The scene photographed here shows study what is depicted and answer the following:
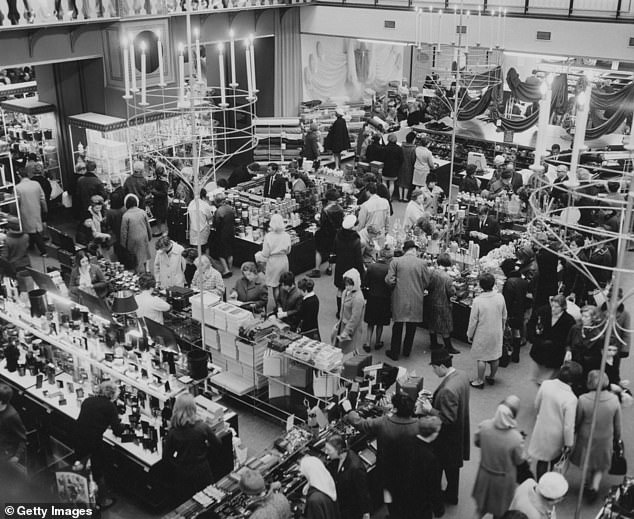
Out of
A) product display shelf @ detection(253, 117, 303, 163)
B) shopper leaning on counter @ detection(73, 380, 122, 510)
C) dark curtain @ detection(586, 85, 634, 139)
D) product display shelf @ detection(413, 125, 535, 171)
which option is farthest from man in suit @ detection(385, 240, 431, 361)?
product display shelf @ detection(253, 117, 303, 163)

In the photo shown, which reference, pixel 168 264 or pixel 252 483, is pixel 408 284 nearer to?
pixel 168 264

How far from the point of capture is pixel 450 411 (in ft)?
19.6

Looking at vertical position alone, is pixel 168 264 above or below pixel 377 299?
above

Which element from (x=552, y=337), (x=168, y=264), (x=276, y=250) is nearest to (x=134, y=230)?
(x=168, y=264)

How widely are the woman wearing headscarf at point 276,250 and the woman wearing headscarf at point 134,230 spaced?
1861 mm

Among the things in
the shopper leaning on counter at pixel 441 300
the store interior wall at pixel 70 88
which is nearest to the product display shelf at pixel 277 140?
the store interior wall at pixel 70 88

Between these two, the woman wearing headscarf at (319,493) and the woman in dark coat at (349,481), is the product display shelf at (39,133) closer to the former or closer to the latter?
the woman in dark coat at (349,481)

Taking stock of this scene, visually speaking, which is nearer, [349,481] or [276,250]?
[349,481]

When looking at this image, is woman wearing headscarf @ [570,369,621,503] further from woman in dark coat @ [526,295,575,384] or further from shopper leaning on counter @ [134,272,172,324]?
shopper leaning on counter @ [134,272,172,324]

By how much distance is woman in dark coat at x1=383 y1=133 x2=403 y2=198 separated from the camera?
1328 cm

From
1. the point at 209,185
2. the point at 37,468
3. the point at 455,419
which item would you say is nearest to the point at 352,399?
the point at 455,419

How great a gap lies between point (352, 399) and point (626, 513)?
7.86ft

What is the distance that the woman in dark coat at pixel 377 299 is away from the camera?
8477 millimetres
